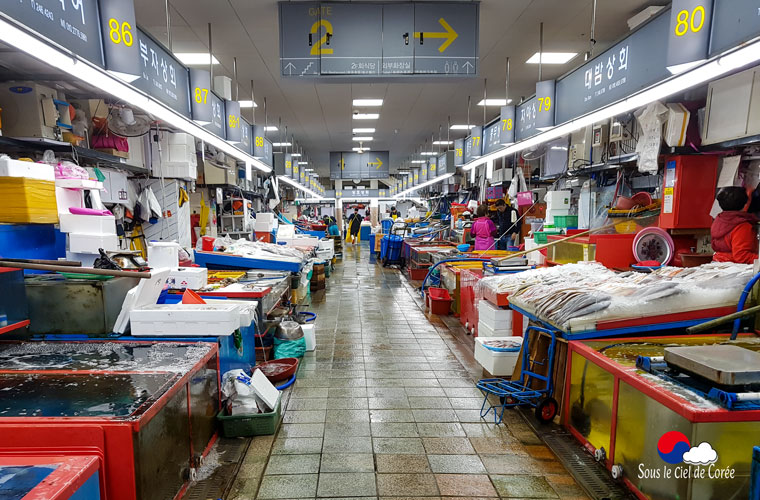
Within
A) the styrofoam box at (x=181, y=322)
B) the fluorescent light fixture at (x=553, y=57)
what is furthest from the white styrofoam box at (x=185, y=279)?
the fluorescent light fixture at (x=553, y=57)

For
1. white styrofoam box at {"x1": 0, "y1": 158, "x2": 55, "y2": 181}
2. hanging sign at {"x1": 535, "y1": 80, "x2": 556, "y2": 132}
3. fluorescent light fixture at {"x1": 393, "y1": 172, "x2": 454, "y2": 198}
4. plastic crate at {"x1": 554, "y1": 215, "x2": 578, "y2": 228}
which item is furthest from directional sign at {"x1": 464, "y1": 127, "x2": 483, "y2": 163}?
white styrofoam box at {"x1": 0, "y1": 158, "x2": 55, "y2": 181}

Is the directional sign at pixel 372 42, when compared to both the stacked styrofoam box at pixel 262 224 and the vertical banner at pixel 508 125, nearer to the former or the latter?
the vertical banner at pixel 508 125

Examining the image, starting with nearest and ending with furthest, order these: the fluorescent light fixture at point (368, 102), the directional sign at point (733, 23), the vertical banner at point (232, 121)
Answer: the directional sign at point (733, 23)
the vertical banner at point (232, 121)
the fluorescent light fixture at point (368, 102)

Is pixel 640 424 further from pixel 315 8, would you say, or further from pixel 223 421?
pixel 315 8

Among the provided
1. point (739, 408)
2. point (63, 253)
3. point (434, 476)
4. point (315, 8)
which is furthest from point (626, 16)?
point (63, 253)

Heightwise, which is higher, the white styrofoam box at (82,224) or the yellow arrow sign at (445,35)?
the yellow arrow sign at (445,35)

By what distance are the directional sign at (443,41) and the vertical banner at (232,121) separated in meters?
3.10

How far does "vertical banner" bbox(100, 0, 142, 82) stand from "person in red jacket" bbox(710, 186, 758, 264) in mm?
5334

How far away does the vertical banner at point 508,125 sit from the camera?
6.14 meters

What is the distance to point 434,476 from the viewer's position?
283cm

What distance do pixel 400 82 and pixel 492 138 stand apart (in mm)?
3057

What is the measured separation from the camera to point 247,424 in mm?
3287

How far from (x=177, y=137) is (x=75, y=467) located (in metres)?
5.66

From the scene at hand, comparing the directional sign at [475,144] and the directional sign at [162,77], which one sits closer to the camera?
the directional sign at [162,77]
